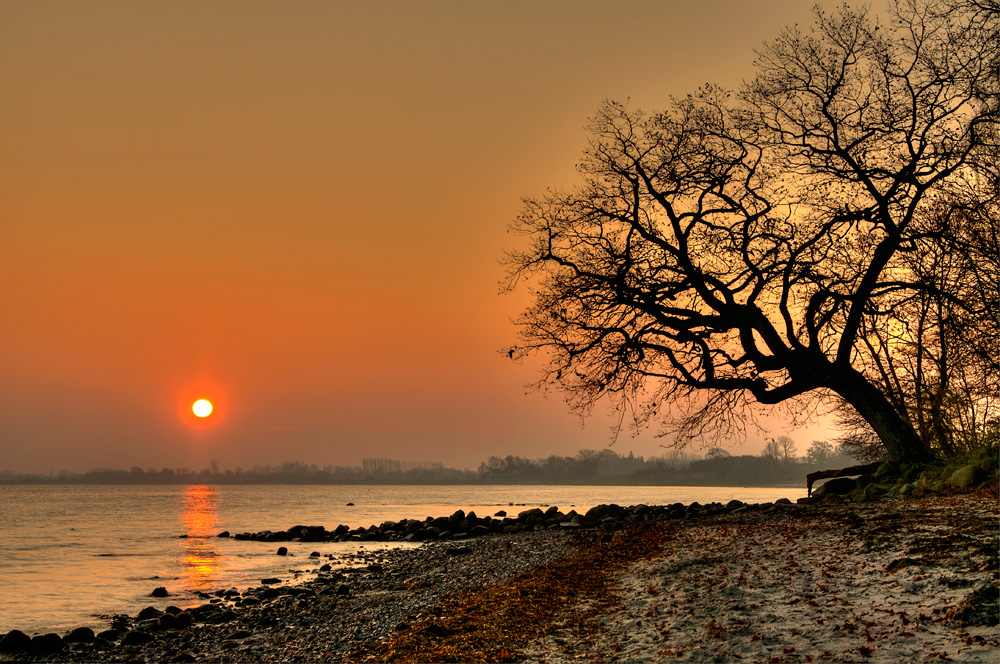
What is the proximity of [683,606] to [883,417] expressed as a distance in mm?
13814

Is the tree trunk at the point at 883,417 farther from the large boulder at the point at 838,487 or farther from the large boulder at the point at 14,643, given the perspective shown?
the large boulder at the point at 14,643

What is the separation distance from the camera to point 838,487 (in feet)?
73.2

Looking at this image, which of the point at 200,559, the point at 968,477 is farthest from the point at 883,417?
the point at 200,559

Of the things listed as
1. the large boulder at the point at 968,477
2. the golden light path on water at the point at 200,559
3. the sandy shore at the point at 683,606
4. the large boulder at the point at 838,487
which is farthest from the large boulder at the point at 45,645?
the large boulder at the point at 968,477

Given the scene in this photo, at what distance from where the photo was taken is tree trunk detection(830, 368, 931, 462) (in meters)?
21.3

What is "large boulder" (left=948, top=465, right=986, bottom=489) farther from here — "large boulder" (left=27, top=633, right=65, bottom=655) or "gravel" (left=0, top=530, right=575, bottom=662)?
"large boulder" (left=27, top=633, right=65, bottom=655)

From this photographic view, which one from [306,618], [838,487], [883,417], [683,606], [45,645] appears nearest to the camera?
[683,606]

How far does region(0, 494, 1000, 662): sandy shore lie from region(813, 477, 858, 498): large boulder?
3.10 m

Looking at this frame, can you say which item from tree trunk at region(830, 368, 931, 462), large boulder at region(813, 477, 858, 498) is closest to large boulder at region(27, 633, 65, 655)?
large boulder at region(813, 477, 858, 498)

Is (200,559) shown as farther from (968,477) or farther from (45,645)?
(968,477)

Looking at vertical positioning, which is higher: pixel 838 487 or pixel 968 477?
pixel 968 477

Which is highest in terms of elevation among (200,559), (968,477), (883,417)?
(883,417)

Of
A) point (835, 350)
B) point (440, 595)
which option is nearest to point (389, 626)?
point (440, 595)

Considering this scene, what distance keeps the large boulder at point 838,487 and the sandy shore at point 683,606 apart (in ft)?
10.2
